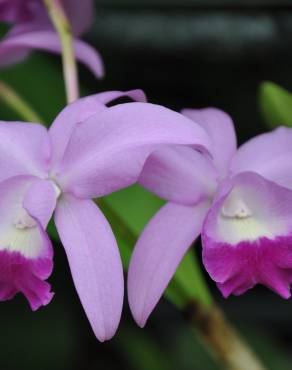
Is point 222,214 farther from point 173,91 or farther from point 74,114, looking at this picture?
point 173,91

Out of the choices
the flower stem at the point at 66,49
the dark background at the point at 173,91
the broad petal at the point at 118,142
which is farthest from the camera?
the dark background at the point at 173,91

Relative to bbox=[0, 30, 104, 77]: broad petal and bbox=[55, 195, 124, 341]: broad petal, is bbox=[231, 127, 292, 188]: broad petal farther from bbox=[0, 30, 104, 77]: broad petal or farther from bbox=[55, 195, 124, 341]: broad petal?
bbox=[0, 30, 104, 77]: broad petal

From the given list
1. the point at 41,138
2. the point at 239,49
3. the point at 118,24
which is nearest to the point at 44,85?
the point at 118,24

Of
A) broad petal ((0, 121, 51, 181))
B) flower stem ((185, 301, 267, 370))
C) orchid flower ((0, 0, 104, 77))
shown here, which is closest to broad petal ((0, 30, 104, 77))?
orchid flower ((0, 0, 104, 77))

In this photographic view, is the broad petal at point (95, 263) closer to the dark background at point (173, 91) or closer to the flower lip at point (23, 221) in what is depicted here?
the flower lip at point (23, 221)

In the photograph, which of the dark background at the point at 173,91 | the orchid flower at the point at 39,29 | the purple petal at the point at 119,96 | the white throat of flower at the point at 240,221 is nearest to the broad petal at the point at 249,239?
the white throat of flower at the point at 240,221

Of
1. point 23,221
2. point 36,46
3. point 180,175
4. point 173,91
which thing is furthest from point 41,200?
point 173,91
